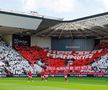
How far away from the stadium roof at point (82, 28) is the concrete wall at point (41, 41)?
233 centimetres

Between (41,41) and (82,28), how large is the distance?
41.2ft

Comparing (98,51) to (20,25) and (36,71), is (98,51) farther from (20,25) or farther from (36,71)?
(20,25)

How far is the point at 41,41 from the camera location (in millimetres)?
69688

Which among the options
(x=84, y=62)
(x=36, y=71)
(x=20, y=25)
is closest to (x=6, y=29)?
(x=20, y=25)

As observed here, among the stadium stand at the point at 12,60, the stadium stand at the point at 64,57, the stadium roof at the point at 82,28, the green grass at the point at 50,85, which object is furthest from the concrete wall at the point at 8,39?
the green grass at the point at 50,85

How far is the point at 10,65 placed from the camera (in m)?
58.5

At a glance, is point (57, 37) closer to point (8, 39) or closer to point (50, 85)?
point (8, 39)

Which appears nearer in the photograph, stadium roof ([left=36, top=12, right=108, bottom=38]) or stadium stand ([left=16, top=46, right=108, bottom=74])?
stadium roof ([left=36, top=12, right=108, bottom=38])

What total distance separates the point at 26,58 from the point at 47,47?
806 centimetres

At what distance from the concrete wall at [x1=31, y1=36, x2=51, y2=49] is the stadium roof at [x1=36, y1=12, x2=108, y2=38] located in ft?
7.65

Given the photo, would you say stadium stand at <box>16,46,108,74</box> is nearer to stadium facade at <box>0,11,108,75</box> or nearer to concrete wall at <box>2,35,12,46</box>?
stadium facade at <box>0,11,108,75</box>

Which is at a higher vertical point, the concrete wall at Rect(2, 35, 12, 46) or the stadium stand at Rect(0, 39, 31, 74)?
the concrete wall at Rect(2, 35, 12, 46)

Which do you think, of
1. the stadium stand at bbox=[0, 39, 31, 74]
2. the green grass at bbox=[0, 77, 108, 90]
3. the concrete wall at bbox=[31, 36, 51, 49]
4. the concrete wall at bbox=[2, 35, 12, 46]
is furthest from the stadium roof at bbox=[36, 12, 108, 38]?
the green grass at bbox=[0, 77, 108, 90]

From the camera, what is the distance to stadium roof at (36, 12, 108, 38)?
53.0m
